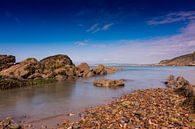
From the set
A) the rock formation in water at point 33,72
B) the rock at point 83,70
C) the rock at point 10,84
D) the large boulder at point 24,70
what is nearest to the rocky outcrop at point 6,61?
the rock formation in water at point 33,72

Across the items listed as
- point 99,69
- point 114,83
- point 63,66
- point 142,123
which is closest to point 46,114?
point 142,123

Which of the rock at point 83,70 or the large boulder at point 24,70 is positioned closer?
the large boulder at point 24,70

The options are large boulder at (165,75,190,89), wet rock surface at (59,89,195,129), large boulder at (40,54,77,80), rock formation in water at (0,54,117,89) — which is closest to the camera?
wet rock surface at (59,89,195,129)

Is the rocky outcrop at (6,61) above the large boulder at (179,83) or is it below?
above

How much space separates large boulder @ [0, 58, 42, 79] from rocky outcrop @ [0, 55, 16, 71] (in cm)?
649

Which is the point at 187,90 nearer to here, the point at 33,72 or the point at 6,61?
the point at 33,72

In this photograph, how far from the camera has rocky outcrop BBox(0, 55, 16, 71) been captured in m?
55.7

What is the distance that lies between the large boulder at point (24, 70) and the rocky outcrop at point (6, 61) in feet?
21.3

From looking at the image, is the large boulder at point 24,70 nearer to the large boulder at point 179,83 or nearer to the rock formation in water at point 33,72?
the rock formation in water at point 33,72

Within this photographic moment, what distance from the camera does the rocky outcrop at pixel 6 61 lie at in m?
55.7

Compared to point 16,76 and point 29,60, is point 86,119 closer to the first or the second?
point 16,76

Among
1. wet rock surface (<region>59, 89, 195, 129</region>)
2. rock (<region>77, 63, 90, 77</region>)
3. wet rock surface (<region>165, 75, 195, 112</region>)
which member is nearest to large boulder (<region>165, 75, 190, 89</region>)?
wet rock surface (<region>165, 75, 195, 112</region>)

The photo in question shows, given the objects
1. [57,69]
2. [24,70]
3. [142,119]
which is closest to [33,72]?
[24,70]

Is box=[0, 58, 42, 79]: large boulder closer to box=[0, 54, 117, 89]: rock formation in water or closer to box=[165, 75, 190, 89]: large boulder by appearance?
box=[0, 54, 117, 89]: rock formation in water
